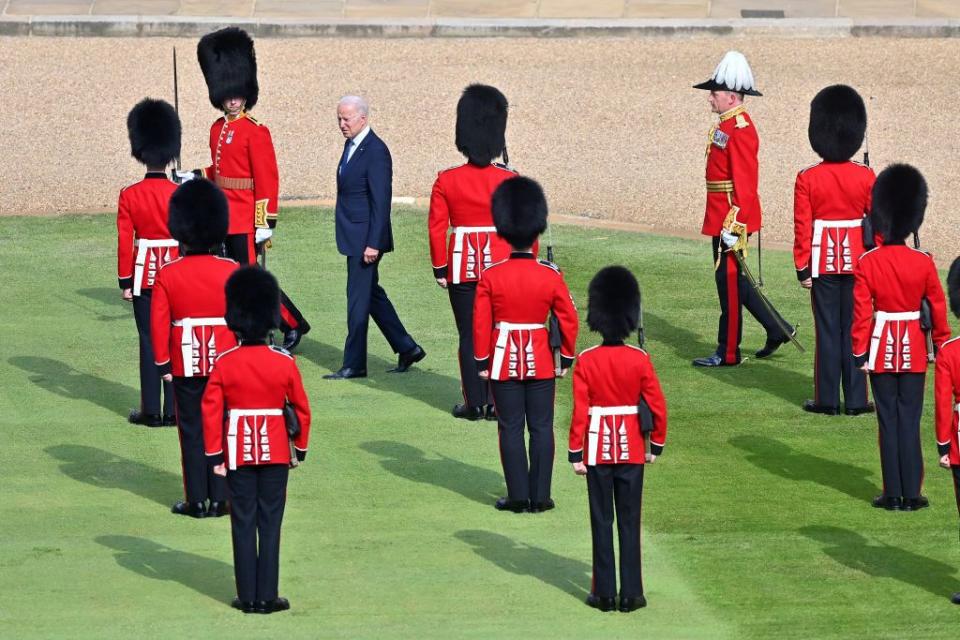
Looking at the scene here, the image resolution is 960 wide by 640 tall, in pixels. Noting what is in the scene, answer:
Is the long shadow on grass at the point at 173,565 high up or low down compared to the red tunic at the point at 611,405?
down

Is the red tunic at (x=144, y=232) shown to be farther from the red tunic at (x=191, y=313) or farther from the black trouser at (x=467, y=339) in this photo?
the black trouser at (x=467, y=339)

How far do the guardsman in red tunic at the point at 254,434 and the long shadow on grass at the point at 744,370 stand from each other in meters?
3.96

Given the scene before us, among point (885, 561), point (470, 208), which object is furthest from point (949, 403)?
point (470, 208)

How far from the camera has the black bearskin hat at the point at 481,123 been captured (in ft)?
32.3

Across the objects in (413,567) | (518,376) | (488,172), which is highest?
(488,172)

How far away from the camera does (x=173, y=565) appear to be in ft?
26.2

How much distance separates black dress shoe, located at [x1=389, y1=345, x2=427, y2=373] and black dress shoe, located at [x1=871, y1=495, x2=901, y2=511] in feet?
10.5

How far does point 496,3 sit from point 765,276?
8.50m

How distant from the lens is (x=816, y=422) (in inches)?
400

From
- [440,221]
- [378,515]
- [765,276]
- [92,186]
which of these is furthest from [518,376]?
[92,186]

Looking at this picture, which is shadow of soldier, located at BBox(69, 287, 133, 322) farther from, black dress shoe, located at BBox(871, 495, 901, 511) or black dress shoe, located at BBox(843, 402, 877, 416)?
black dress shoe, located at BBox(871, 495, 901, 511)

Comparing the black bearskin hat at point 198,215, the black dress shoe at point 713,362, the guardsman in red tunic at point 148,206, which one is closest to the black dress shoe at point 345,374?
the guardsman in red tunic at point 148,206

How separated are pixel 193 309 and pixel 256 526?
139 cm

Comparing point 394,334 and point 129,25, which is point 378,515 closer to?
point 394,334
